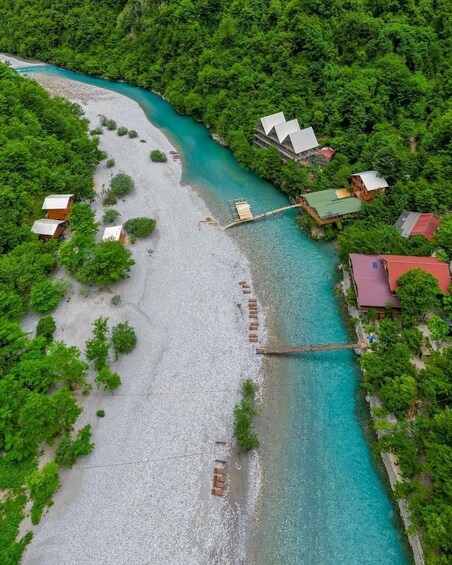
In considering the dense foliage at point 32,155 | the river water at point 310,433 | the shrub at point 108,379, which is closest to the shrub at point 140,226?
the dense foliage at point 32,155

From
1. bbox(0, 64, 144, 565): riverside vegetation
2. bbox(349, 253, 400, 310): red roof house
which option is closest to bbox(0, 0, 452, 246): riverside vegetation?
bbox(349, 253, 400, 310): red roof house

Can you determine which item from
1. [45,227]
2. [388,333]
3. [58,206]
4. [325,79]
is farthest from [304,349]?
[325,79]

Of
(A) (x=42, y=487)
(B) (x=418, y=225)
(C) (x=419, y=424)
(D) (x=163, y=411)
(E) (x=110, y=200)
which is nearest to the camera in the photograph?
(A) (x=42, y=487)

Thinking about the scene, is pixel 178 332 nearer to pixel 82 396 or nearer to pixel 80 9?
pixel 82 396

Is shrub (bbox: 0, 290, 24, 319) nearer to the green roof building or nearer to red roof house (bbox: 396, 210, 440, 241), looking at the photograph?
the green roof building

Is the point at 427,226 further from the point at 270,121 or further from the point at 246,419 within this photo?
the point at 246,419

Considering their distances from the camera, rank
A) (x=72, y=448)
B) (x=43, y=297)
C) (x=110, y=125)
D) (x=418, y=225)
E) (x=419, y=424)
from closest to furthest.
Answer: (x=419, y=424) → (x=72, y=448) → (x=43, y=297) → (x=418, y=225) → (x=110, y=125)
